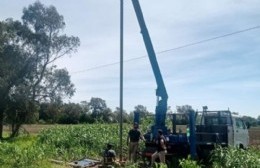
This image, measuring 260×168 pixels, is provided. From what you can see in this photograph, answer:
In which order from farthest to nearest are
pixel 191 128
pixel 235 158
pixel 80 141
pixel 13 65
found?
pixel 13 65 → pixel 80 141 → pixel 191 128 → pixel 235 158

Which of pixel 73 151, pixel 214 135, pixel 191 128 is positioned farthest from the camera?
pixel 73 151

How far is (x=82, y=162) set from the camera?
1825 cm

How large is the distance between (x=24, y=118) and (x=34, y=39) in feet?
25.2

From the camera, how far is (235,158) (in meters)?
13.3

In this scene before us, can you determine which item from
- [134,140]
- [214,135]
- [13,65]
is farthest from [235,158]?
[13,65]

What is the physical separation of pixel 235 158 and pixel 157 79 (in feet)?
21.5

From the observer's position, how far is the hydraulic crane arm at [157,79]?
730 inches

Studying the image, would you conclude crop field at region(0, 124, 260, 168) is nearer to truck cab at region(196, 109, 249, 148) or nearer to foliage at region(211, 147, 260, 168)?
foliage at region(211, 147, 260, 168)

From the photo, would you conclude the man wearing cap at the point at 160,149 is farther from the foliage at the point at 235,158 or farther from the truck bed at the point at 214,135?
the truck bed at the point at 214,135

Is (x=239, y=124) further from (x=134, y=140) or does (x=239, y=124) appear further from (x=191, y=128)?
(x=134, y=140)

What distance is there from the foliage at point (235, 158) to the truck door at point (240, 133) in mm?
3586

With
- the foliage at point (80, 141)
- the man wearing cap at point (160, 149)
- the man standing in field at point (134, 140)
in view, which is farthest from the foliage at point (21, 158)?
the foliage at point (80, 141)

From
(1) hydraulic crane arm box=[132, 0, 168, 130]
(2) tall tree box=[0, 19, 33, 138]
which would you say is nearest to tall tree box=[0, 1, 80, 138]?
(2) tall tree box=[0, 19, 33, 138]

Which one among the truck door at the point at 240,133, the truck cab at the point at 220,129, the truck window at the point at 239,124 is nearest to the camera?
the truck cab at the point at 220,129
